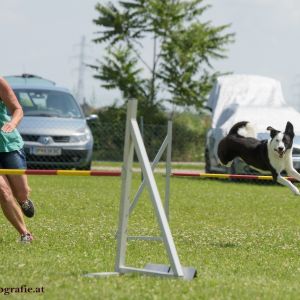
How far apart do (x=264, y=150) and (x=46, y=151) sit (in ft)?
30.1

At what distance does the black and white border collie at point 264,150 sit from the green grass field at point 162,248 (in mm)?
703

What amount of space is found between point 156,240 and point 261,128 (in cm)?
1031

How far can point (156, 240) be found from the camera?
9.51 meters

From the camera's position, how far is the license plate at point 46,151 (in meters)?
19.7

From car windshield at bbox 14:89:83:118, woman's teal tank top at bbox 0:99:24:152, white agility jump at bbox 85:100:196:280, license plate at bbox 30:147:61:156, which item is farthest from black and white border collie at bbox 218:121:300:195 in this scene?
car windshield at bbox 14:89:83:118

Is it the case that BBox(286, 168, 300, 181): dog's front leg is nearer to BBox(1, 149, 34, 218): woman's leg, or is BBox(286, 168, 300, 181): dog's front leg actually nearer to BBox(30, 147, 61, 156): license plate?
BBox(1, 149, 34, 218): woman's leg

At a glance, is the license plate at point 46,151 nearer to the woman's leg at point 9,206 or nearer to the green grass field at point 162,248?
the green grass field at point 162,248

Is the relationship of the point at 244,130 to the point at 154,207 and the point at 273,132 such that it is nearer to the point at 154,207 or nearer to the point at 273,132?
the point at 273,132

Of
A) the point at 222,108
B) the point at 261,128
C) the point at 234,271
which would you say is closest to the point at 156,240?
the point at 234,271

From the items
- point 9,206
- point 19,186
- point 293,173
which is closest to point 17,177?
point 19,186

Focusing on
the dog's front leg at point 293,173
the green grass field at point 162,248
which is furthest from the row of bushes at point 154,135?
the dog's front leg at point 293,173

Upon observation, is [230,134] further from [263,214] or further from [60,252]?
[60,252]

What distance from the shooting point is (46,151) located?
19.8m

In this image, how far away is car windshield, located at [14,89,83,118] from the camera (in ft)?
66.0
